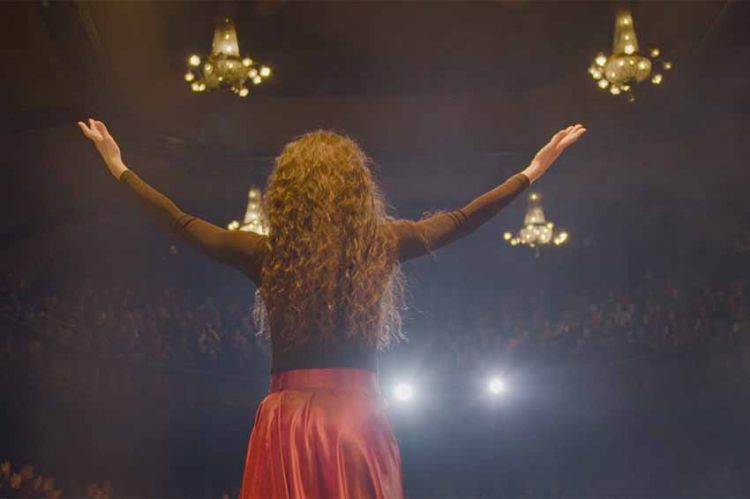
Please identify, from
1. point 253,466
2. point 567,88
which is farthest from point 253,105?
point 253,466

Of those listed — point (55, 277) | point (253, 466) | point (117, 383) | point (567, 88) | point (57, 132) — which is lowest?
point (253, 466)

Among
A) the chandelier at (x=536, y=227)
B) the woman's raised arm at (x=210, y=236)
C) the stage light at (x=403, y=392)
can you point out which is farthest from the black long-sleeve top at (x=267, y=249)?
the chandelier at (x=536, y=227)

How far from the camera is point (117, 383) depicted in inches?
332

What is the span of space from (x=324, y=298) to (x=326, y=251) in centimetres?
13

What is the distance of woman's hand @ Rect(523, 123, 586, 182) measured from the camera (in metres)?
2.45

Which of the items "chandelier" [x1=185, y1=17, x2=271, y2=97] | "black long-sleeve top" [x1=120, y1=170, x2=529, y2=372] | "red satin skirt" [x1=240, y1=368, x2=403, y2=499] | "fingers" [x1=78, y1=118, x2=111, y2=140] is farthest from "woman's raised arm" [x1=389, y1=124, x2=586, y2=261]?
"chandelier" [x1=185, y1=17, x2=271, y2=97]

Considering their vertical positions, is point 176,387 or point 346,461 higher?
point 176,387

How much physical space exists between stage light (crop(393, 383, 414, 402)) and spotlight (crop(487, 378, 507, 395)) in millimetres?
894

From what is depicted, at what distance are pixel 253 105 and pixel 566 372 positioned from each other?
16.1 feet

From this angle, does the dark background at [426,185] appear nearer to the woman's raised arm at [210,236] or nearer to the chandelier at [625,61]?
the chandelier at [625,61]

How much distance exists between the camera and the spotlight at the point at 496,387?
377 inches

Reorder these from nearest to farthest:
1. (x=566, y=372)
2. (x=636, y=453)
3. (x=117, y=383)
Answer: (x=117, y=383) < (x=636, y=453) < (x=566, y=372)

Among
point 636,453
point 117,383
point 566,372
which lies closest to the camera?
point 117,383

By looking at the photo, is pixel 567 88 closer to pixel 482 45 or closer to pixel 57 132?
pixel 482 45
